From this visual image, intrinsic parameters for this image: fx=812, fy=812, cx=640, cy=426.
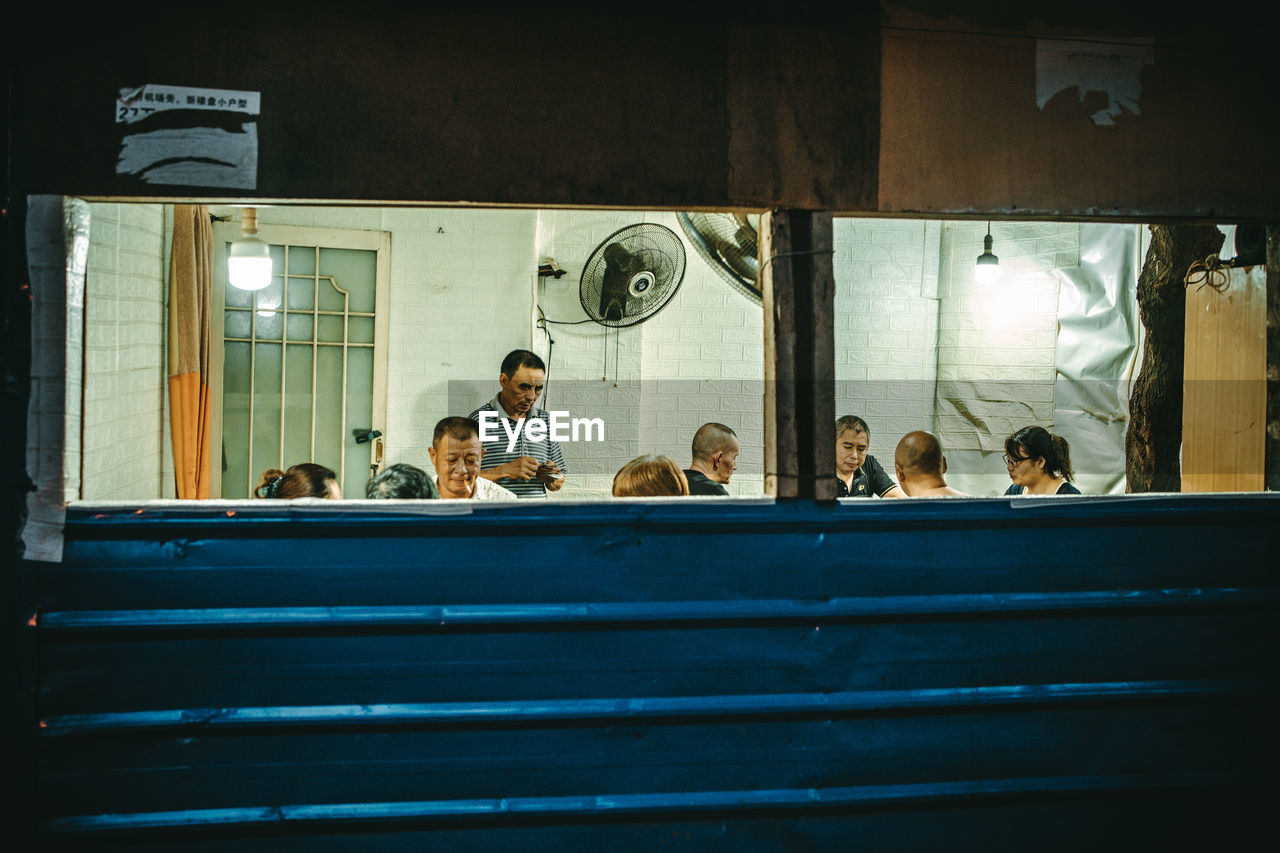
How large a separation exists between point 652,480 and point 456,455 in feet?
2.58

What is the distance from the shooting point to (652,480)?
3148 millimetres

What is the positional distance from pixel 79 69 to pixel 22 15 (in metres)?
0.17

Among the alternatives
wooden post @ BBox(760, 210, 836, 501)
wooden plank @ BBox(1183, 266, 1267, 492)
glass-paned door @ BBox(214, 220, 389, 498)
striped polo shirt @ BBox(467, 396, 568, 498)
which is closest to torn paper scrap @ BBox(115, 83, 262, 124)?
wooden post @ BBox(760, 210, 836, 501)

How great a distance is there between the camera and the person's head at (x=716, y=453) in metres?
3.78

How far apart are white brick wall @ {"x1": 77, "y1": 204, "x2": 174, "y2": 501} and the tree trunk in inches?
215

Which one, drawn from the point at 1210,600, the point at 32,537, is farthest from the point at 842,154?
the point at 32,537

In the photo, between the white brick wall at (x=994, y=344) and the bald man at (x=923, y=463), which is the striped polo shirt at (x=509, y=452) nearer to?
the bald man at (x=923, y=463)

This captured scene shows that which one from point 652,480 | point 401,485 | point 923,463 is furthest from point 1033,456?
point 401,485

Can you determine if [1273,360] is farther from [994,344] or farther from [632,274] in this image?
[994,344]

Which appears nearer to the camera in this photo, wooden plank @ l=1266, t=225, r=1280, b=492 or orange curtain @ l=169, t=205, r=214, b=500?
wooden plank @ l=1266, t=225, r=1280, b=492

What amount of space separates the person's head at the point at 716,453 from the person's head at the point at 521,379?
0.88 meters

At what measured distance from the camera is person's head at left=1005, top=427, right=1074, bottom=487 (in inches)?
138

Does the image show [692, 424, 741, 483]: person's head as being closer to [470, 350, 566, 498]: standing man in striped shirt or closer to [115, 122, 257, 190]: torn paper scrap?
[470, 350, 566, 498]: standing man in striped shirt

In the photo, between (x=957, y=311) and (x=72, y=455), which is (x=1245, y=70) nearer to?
(x=72, y=455)
